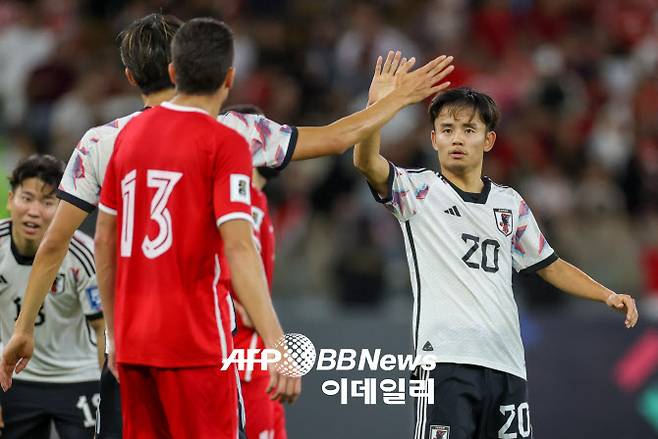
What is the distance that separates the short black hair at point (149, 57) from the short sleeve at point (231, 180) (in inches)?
26.0

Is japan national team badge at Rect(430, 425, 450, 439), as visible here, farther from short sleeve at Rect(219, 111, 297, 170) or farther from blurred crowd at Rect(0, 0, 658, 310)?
Answer: blurred crowd at Rect(0, 0, 658, 310)

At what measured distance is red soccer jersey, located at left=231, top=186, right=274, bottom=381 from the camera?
20.8 ft

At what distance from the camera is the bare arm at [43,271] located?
16.3 feet

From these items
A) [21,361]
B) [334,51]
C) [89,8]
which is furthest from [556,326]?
[89,8]

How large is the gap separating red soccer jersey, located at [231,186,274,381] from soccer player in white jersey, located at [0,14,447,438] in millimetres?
1305

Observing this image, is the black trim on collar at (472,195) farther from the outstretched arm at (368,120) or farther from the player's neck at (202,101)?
the player's neck at (202,101)

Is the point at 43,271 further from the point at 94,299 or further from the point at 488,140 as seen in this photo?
the point at 488,140

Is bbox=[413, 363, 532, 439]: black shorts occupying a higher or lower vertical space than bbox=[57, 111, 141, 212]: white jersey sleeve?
lower

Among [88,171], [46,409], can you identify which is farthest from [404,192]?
[46,409]

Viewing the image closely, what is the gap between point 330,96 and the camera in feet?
40.9

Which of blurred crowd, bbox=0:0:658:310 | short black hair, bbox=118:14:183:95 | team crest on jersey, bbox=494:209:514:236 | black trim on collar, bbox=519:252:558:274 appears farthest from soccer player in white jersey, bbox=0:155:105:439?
blurred crowd, bbox=0:0:658:310

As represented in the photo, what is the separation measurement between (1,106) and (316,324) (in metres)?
4.97

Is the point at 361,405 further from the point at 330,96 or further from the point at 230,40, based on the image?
the point at 230,40

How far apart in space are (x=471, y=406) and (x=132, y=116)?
200 centimetres
